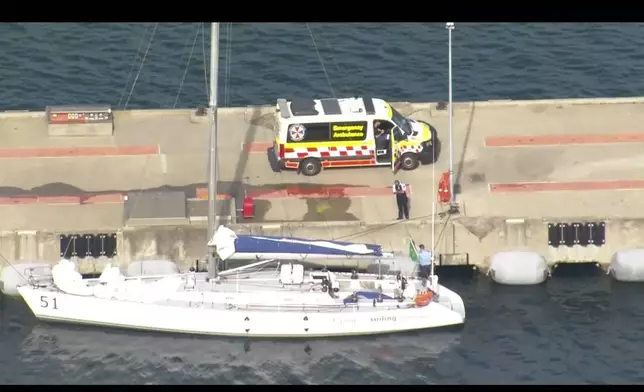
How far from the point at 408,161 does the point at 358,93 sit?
10.5 metres

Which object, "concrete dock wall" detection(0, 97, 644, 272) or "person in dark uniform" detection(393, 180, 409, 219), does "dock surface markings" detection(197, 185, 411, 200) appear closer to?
"concrete dock wall" detection(0, 97, 644, 272)

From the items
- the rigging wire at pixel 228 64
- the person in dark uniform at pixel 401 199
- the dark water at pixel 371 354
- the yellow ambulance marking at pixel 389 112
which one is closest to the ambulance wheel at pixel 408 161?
the yellow ambulance marking at pixel 389 112

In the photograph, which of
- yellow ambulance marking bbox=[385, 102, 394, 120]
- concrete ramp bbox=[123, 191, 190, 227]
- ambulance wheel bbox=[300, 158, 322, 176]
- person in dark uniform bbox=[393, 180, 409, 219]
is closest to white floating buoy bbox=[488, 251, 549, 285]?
person in dark uniform bbox=[393, 180, 409, 219]

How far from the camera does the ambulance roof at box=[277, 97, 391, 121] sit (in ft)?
140

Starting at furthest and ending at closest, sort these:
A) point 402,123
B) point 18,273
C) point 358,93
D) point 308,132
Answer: point 358,93, point 402,123, point 308,132, point 18,273

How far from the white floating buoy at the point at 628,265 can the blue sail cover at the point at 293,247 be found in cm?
842

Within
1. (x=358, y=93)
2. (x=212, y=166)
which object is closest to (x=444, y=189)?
(x=212, y=166)

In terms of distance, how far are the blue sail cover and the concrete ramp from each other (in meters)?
2.99

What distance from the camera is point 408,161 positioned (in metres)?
43.5

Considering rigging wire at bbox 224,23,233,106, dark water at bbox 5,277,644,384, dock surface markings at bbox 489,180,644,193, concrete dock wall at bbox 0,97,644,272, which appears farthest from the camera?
rigging wire at bbox 224,23,233,106

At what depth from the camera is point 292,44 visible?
5691 centimetres

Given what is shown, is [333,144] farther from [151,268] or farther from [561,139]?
[561,139]

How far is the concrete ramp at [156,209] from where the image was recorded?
132 feet

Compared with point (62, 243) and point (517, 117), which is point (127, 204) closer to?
point (62, 243)
